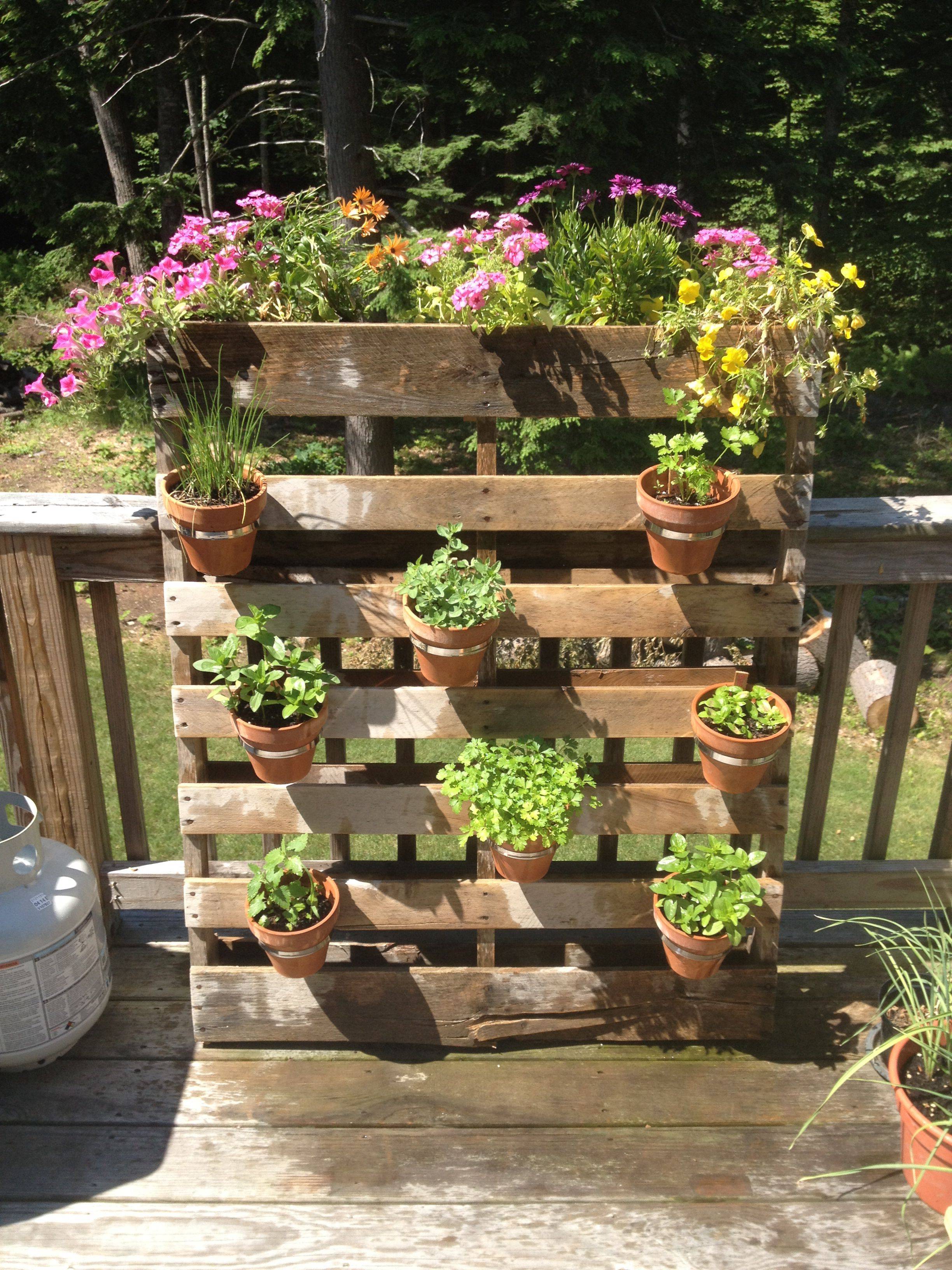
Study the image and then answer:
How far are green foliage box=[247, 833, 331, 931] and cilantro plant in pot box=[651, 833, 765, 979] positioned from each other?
80cm

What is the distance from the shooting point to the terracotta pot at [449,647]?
2098 millimetres

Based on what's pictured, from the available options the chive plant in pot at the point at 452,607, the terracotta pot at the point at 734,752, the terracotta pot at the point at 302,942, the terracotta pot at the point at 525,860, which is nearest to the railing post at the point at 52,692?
the terracotta pot at the point at 302,942

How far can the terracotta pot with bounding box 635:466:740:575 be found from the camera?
2061mm

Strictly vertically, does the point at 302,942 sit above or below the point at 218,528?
below

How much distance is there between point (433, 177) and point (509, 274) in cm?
715

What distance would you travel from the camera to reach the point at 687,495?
2117mm

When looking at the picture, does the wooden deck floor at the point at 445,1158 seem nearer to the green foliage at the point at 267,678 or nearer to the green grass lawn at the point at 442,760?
the green foliage at the point at 267,678

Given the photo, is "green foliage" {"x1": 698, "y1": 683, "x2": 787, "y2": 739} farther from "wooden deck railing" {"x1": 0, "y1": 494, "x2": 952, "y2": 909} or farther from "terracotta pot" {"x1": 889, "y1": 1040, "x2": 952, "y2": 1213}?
"terracotta pot" {"x1": 889, "y1": 1040, "x2": 952, "y2": 1213}

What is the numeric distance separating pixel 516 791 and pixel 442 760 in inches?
146

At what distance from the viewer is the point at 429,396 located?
2.13 m

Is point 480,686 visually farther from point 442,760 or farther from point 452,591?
point 442,760

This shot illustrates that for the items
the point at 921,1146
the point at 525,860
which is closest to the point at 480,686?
the point at 525,860

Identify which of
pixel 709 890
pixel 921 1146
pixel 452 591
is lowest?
pixel 921 1146

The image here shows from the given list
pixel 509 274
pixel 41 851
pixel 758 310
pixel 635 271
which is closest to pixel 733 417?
pixel 758 310
